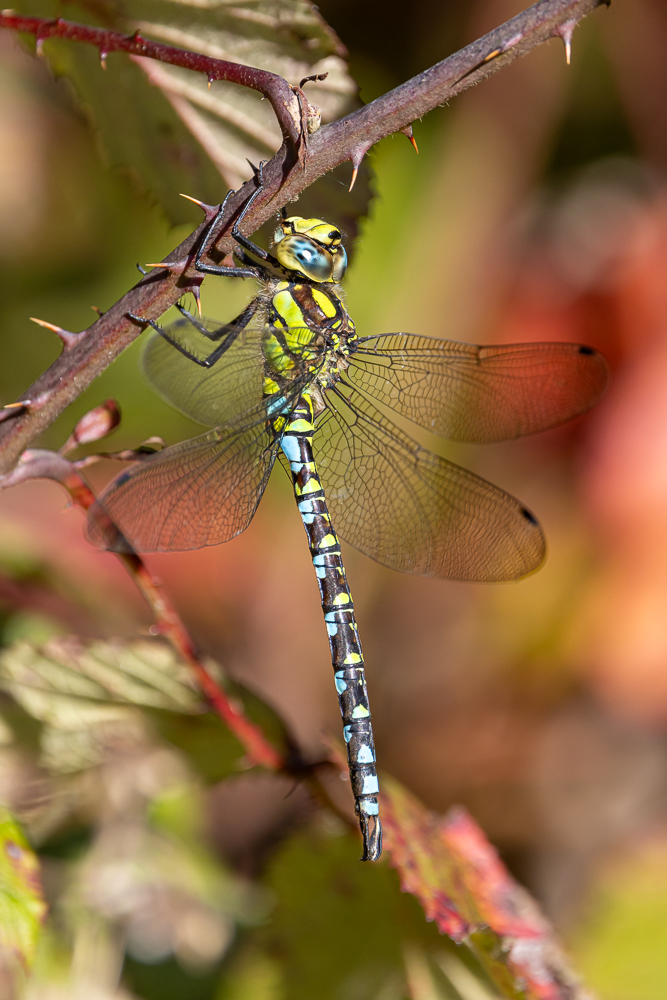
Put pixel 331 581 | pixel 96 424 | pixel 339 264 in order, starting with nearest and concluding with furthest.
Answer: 1. pixel 96 424
2. pixel 339 264
3. pixel 331 581

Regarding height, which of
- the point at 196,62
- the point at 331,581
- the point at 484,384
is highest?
the point at 484,384

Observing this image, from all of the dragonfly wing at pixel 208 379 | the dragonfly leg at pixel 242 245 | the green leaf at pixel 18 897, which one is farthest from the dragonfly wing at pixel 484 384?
the green leaf at pixel 18 897

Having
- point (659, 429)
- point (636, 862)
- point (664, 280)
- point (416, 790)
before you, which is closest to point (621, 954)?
point (636, 862)

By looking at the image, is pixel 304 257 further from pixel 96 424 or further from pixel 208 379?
pixel 96 424

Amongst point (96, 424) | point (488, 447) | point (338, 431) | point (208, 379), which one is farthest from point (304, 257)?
point (488, 447)

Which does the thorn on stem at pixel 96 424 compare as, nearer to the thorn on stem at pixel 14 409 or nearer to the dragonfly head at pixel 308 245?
the thorn on stem at pixel 14 409

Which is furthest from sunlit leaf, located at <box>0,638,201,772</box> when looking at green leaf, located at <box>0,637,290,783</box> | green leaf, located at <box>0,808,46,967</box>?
green leaf, located at <box>0,808,46,967</box>
